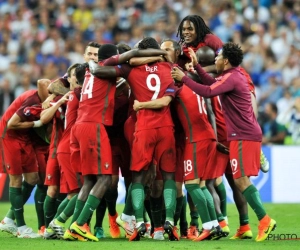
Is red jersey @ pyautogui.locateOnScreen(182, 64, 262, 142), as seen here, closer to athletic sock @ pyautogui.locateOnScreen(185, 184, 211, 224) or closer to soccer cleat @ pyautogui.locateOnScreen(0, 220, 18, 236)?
athletic sock @ pyautogui.locateOnScreen(185, 184, 211, 224)

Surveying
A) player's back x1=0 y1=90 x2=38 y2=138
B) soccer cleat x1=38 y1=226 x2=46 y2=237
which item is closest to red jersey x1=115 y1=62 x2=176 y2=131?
player's back x1=0 y1=90 x2=38 y2=138

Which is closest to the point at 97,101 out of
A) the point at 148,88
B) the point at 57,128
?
the point at 148,88

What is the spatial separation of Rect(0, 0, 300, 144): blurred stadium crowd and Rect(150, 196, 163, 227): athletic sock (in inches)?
354

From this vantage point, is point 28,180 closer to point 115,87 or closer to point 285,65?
point 115,87

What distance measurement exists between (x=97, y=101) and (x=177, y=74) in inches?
40.5

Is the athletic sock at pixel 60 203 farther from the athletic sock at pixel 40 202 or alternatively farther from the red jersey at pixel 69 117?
the red jersey at pixel 69 117

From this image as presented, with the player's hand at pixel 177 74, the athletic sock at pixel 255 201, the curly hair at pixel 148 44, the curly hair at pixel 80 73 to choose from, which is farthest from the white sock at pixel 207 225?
the curly hair at pixel 80 73

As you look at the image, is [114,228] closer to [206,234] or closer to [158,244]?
[206,234]

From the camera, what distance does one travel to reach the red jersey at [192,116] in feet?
35.0

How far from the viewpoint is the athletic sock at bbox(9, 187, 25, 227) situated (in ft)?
37.9

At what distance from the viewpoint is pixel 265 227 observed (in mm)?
10320

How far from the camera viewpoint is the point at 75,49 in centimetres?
Result: 2183

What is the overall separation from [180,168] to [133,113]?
97 cm

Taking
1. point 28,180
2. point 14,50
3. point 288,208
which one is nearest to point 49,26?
point 14,50
